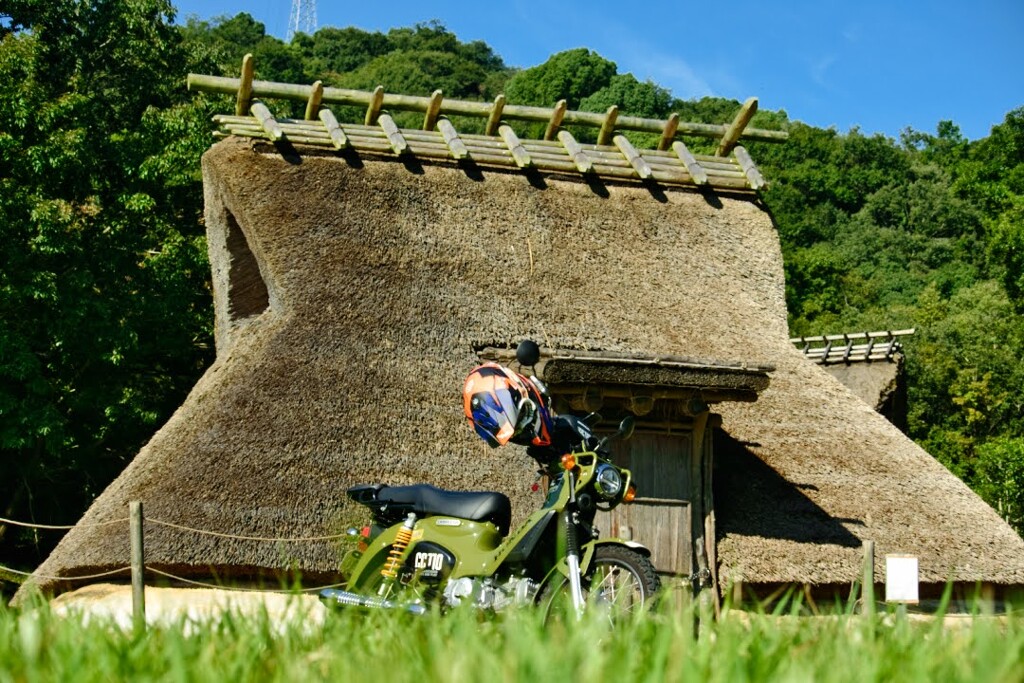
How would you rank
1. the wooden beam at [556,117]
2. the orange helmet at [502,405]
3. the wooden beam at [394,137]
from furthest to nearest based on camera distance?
the wooden beam at [556,117], the wooden beam at [394,137], the orange helmet at [502,405]

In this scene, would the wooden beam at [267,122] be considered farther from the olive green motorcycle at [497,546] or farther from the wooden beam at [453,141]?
the olive green motorcycle at [497,546]

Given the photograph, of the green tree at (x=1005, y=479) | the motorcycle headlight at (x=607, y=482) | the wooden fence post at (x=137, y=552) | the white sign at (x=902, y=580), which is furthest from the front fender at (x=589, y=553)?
the green tree at (x=1005, y=479)

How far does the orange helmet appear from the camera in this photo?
686 cm

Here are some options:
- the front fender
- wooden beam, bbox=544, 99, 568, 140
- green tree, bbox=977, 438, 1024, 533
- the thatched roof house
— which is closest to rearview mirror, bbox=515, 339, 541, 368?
the front fender

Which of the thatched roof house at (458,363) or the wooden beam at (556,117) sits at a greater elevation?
the wooden beam at (556,117)

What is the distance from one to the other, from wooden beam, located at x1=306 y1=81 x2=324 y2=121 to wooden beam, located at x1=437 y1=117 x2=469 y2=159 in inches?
48.4

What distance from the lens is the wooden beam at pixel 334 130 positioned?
11773 mm

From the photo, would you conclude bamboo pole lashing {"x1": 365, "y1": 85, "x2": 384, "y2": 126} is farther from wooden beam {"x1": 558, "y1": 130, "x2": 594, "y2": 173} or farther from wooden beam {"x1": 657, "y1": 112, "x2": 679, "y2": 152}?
wooden beam {"x1": 657, "y1": 112, "x2": 679, "y2": 152}

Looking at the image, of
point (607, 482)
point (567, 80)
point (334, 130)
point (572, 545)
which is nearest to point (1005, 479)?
point (334, 130)

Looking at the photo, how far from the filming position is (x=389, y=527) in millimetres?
7188

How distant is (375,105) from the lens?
12.4 metres

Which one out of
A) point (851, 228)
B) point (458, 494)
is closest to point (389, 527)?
point (458, 494)

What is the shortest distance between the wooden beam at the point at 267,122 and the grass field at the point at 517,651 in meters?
8.58

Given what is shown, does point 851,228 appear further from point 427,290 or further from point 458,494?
point 458,494
